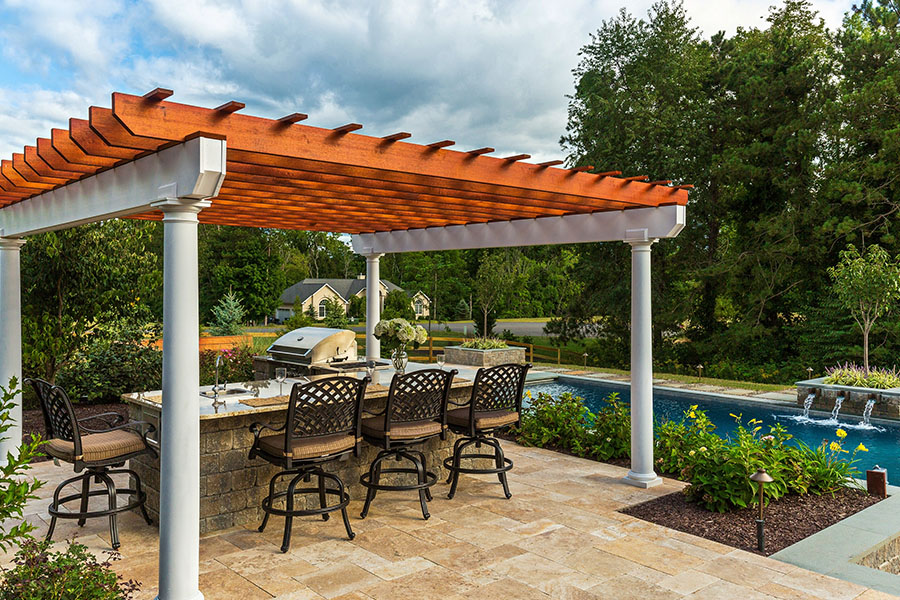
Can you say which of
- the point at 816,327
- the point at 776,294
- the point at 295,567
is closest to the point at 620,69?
the point at 776,294

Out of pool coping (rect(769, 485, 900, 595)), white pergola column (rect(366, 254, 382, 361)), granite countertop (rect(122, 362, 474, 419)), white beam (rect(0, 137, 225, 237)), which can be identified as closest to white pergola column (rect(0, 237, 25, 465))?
white beam (rect(0, 137, 225, 237))

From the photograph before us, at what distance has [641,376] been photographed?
603 centimetres

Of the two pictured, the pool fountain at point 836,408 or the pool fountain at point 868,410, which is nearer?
the pool fountain at point 868,410

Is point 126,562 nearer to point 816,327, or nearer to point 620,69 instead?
point 816,327

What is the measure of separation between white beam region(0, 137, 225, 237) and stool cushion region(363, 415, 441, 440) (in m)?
2.32

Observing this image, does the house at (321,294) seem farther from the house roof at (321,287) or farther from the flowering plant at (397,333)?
the flowering plant at (397,333)

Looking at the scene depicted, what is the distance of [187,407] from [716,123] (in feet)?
59.1

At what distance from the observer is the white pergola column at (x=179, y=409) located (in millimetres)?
3445

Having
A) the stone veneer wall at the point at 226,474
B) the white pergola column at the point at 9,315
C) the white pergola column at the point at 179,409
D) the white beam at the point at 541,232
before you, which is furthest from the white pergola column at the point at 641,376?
the white pergola column at the point at 9,315

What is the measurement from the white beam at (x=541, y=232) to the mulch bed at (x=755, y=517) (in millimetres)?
2342

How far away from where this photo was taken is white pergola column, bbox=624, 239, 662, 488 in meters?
5.97

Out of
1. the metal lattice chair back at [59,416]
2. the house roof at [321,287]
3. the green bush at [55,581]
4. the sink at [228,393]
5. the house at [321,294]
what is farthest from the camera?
the house roof at [321,287]

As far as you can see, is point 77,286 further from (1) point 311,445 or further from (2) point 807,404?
(2) point 807,404

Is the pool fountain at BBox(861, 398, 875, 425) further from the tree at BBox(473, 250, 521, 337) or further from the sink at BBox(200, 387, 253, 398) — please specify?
the tree at BBox(473, 250, 521, 337)
